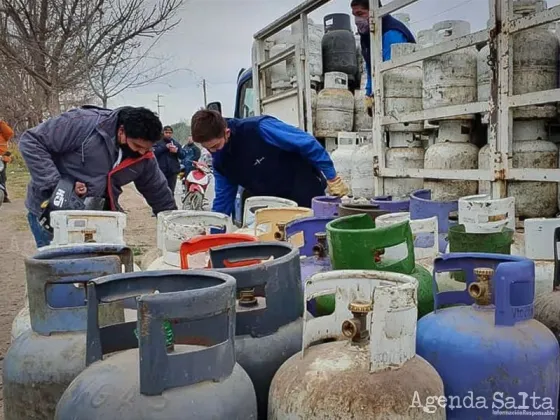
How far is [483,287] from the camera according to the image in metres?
1.67

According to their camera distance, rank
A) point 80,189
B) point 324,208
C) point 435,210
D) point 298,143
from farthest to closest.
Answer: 1. point 298,143
2. point 80,189
3. point 324,208
4. point 435,210

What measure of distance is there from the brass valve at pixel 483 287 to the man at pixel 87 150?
2145mm

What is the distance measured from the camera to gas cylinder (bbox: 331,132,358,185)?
523 centimetres

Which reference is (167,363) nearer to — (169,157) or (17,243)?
(17,243)

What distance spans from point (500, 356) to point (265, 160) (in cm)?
280

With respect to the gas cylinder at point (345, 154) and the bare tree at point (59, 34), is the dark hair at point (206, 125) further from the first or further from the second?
the bare tree at point (59, 34)

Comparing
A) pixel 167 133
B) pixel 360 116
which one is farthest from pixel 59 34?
pixel 360 116

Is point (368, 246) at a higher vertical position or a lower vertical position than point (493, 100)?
lower

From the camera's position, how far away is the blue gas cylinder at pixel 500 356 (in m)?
1.57

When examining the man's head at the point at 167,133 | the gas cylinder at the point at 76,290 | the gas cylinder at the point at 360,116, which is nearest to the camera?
the gas cylinder at the point at 76,290

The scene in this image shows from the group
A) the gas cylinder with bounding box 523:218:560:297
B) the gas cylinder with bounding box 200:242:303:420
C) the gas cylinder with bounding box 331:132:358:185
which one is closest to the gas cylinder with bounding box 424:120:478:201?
the gas cylinder with bounding box 331:132:358:185

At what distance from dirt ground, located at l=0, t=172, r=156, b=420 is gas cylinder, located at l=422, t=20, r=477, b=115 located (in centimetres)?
254

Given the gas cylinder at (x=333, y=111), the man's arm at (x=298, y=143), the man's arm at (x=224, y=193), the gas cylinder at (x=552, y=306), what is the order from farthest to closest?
the gas cylinder at (x=333, y=111)
the man's arm at (x=224, y=193)
the man's arm at (x=298, y=143)
the gas cylinder at (x=552, y=306)

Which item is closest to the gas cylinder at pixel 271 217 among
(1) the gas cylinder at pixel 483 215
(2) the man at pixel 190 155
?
(1) the gas cylinder at pixel 483 215
